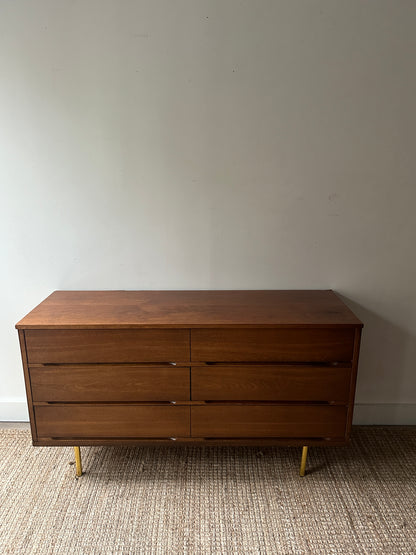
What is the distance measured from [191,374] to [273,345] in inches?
13.7

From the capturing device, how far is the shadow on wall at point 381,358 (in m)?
2.01

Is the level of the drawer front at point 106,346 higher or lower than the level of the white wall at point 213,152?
lower

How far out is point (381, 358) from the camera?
206 cm

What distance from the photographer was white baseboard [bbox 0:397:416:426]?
212 centimetres

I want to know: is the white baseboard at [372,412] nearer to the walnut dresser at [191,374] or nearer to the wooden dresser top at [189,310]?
the walnut dresser at [191,374]

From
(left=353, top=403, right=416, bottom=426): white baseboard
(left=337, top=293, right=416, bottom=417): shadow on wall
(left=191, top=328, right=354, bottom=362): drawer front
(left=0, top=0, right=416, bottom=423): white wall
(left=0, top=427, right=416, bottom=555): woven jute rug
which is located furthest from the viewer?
(left=353, top=403, right=416, bottom=426): white baseboard

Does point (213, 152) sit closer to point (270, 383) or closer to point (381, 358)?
point (270, 383)

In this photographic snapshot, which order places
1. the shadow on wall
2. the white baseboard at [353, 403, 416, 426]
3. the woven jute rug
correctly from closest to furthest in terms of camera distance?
the woven jute rug → the shadow on wall → the white baseboard at [353, 403, 416, 426]

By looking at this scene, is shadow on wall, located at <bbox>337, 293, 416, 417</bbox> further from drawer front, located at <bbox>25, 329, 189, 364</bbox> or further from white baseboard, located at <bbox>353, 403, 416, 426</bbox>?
drawer front, located at <bbox>25, 329, 189, 364</bbox>

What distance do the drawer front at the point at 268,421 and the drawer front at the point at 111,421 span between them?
0.08 m

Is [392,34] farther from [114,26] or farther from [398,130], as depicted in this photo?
[114,26]

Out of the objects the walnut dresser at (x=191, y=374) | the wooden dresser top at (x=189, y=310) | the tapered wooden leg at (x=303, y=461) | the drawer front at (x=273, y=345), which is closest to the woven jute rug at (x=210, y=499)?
the tapered wooden leg at (x=303, y=461)

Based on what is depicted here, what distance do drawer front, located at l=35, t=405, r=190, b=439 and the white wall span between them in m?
0.57

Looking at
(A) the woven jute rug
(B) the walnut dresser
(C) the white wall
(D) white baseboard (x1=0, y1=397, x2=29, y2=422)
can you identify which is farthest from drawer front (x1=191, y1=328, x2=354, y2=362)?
(D) white baseboard (x1=0, y1=397, x2=29, y2=422)
